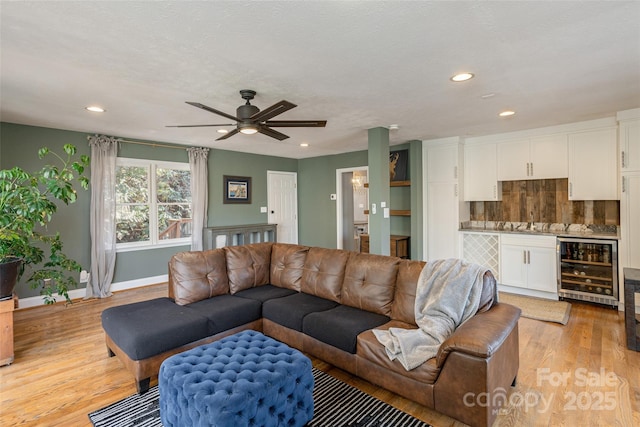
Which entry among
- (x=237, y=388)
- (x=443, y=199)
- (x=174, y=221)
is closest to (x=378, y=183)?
(x=443, y=199)

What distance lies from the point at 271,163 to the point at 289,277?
4.17 metres

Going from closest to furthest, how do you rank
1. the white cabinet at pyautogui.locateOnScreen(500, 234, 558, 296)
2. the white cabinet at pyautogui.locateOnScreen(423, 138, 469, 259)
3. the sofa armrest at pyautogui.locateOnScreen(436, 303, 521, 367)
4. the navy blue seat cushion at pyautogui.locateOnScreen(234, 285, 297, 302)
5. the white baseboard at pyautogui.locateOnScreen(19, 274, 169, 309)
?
the sofa armrest at pyautogui.locateOnScreen(436, 303, 521, 367), the navy blue seat cushion at pyautogui.locateOnScreen(234, 285, 297, 302), the white baseboard at pyautogui.locateOnScreen(19, 274, 169, 309), the white cabinet at pyautogui.locateOnScreen(500, 234, 558, 296), the white cabinet at pyautogui.locateOnScreen(423, 138, 469, 259)

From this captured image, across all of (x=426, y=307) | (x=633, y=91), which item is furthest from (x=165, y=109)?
(x=633, y=91)

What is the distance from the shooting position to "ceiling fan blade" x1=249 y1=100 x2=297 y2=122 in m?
2.54

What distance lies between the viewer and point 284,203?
7535 mm

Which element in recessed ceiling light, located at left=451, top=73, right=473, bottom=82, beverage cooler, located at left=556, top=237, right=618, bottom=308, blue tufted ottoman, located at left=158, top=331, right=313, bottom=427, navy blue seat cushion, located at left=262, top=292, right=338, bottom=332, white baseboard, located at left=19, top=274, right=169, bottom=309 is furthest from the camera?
white baseboard, located at left=19, top=274, right=169, bottom=309

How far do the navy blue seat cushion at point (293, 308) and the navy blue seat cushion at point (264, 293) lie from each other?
0.12 metres

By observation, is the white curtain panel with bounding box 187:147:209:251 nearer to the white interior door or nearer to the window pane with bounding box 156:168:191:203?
the window pane with bounding box 156:168:191:203

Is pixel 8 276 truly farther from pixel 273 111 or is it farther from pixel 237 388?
pixel 273 111

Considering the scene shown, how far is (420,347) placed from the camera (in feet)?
6.82

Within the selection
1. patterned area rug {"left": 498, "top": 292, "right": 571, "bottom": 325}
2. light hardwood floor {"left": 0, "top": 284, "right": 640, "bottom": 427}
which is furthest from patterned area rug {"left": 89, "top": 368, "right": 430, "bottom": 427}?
patterned area rug {"left": 498, "top": 292, "right": 571, "bottom": 325}

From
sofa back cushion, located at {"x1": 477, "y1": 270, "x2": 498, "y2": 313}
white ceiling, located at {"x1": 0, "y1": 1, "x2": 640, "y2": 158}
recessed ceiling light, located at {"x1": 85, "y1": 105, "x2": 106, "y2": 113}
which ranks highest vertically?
recessed ceiling light, located at {"x1": 85, "y1": 105, "x2": 106, "y2": 113}

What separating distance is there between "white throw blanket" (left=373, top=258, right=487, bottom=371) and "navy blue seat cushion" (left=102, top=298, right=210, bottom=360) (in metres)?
1.49

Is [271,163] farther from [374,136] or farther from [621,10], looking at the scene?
[621,10]
